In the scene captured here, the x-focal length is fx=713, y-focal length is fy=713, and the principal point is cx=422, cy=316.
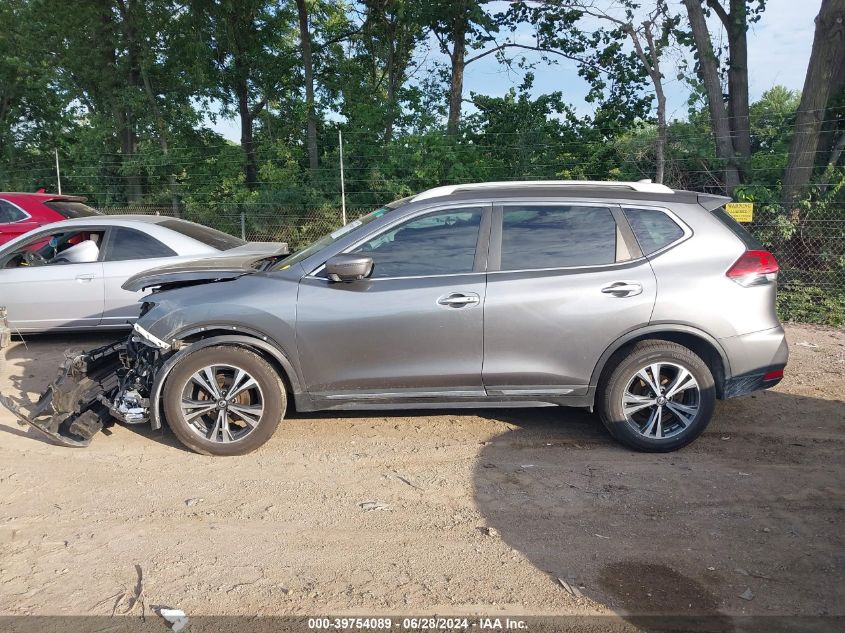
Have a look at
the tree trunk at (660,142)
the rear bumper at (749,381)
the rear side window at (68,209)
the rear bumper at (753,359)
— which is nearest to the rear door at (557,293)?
the rear bumper at (753,359)

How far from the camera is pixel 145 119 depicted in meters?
17.5

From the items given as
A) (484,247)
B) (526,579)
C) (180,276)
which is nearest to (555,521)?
(526,579)

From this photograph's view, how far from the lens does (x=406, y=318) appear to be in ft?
16.1

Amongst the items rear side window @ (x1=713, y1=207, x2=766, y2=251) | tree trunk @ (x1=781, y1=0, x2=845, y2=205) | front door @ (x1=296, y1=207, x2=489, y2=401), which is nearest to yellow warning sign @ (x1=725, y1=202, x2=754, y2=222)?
tree trunk @ (x1=781, y1=0, x2=845, y2=205)

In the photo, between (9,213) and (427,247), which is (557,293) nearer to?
(427,247)

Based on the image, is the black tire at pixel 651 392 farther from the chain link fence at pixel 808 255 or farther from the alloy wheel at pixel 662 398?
the chain link fence at pixel 808 255

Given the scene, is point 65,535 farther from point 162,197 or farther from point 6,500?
point 162,197

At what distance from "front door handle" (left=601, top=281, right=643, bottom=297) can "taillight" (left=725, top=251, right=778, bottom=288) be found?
0.64 m

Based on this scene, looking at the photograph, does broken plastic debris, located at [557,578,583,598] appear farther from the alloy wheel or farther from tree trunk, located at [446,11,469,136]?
tree trunk, located at [446,11,469,136]

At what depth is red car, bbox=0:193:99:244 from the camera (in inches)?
409

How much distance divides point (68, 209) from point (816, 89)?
11.3 metres

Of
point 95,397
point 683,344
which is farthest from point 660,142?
point 95,397

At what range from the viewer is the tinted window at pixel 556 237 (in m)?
5.02

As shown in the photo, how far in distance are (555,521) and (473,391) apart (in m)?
1.20
